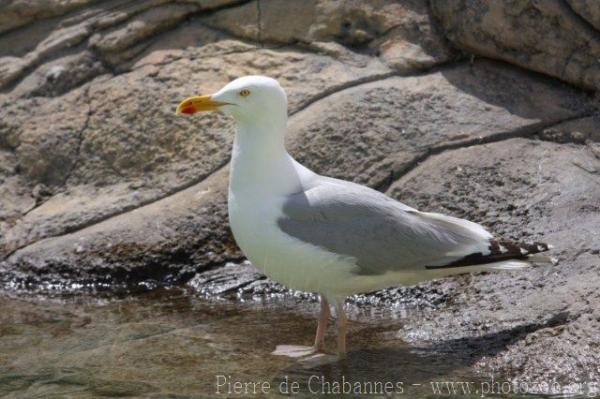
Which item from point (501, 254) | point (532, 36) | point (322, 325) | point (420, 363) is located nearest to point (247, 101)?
point (322, 325)

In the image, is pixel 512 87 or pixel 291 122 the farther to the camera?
pixel 512 87

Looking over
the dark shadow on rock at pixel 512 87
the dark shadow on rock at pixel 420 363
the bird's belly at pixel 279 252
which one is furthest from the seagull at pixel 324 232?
the dark shadow on rock at pixel 512 87

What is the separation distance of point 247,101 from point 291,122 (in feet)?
5.54

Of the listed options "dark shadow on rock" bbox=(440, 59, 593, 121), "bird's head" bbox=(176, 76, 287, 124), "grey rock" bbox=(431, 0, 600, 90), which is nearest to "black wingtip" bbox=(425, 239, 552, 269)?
"bird's head" bbox=(176, 76, 287, 124)

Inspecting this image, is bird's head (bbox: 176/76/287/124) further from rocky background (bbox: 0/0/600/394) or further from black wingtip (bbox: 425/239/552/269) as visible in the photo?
rocky background (bbox: 0/0/600/394)

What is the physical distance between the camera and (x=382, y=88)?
7996 mm

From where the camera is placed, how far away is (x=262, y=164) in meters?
6.15

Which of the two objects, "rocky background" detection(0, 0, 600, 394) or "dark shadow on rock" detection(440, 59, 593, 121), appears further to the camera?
"dark shadow on rock" detection(440, 59, 593, 121)

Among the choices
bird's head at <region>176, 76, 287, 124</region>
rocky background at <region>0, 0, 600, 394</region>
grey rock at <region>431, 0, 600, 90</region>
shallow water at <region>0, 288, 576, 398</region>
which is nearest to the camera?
shallow water at <region>0, 288, 576, 398</region>

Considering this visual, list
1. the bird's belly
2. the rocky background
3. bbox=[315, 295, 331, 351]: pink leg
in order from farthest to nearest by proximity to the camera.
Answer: the rocky background
bbox=[315, 295, 331, 351]: pink leg
the bird's belly

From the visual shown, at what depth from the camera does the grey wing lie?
5.97 meters

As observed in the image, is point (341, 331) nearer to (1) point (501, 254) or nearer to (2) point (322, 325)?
(2) point (322, 325)

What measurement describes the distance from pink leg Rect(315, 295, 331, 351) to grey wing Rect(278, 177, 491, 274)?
36 centimetres

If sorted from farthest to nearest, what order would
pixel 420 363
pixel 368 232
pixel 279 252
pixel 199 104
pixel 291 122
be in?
1. pixel 291 122
2. pixel 199 104
3. pixel 368 232
4. pixel 279 252
5. pixel 420 363
